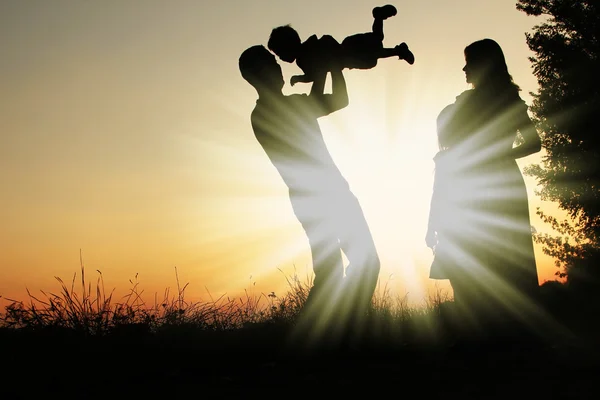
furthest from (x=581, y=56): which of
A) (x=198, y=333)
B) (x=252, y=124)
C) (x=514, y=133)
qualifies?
(x=198, y=333)

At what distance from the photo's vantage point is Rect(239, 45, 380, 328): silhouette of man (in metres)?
5.14

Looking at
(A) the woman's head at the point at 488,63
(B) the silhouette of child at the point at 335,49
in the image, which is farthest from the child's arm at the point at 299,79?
(A) the woman's head at the point at 488,63

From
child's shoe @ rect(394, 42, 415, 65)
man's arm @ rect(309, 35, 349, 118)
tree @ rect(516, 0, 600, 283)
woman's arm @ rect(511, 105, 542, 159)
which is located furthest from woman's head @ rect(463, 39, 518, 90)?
tree @ rect(516, 0, 600, 283)

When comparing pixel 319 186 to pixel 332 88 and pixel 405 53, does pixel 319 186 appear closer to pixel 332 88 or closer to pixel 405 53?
pixel 332 88

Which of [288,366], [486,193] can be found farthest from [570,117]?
[288,366]

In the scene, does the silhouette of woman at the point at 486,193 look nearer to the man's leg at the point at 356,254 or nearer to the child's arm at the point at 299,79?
the man's leg at the point at 356,254

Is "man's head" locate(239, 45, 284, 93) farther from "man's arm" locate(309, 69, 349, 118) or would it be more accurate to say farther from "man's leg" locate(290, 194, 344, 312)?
"man's leg" locate(290, 194, 344, 312)

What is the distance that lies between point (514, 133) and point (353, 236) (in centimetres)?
193

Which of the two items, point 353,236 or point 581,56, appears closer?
point 353,236

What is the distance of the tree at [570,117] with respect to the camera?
1648 centimetres

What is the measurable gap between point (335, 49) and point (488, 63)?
156 cm

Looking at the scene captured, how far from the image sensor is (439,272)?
5957 mm

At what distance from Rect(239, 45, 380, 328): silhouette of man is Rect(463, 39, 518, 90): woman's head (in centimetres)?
142

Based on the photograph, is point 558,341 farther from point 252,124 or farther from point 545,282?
point 545,282
